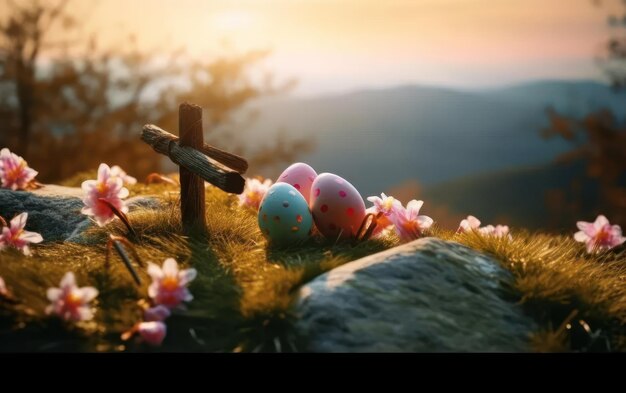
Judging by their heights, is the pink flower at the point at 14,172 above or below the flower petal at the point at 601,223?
above

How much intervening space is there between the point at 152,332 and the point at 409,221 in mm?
1528

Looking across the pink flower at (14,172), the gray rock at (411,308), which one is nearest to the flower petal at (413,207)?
the gray rock at (411,308)

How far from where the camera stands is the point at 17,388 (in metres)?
2.28

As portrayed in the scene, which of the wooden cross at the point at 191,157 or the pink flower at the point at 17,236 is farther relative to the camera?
the wooden cross at the point at 191,157

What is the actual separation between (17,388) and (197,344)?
60cm

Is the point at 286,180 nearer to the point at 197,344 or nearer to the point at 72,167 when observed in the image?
the point at 197,344

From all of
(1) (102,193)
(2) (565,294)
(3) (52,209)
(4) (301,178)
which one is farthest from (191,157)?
(2) (565,294)

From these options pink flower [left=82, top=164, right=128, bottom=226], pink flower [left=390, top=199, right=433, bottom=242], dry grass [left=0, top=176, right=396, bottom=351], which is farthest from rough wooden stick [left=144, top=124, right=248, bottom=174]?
pink flower [left=390, top=199, right=433, bottom=242]

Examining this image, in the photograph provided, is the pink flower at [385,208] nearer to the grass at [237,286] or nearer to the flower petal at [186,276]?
the grass at [237,286]

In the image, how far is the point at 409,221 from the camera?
345 centimetres

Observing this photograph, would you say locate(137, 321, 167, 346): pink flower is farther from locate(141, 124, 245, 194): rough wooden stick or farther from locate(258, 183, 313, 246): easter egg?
locate(258, 183, 313, 246): easter egg

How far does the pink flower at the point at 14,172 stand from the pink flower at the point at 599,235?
3.14 meters

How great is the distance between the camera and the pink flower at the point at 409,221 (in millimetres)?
3434

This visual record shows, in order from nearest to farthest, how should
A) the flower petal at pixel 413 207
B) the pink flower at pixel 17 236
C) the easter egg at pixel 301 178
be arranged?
the pink flower at pixel 17 236 → the flower petal at pixel 413 207 → the easter egg at pixel 301 178
